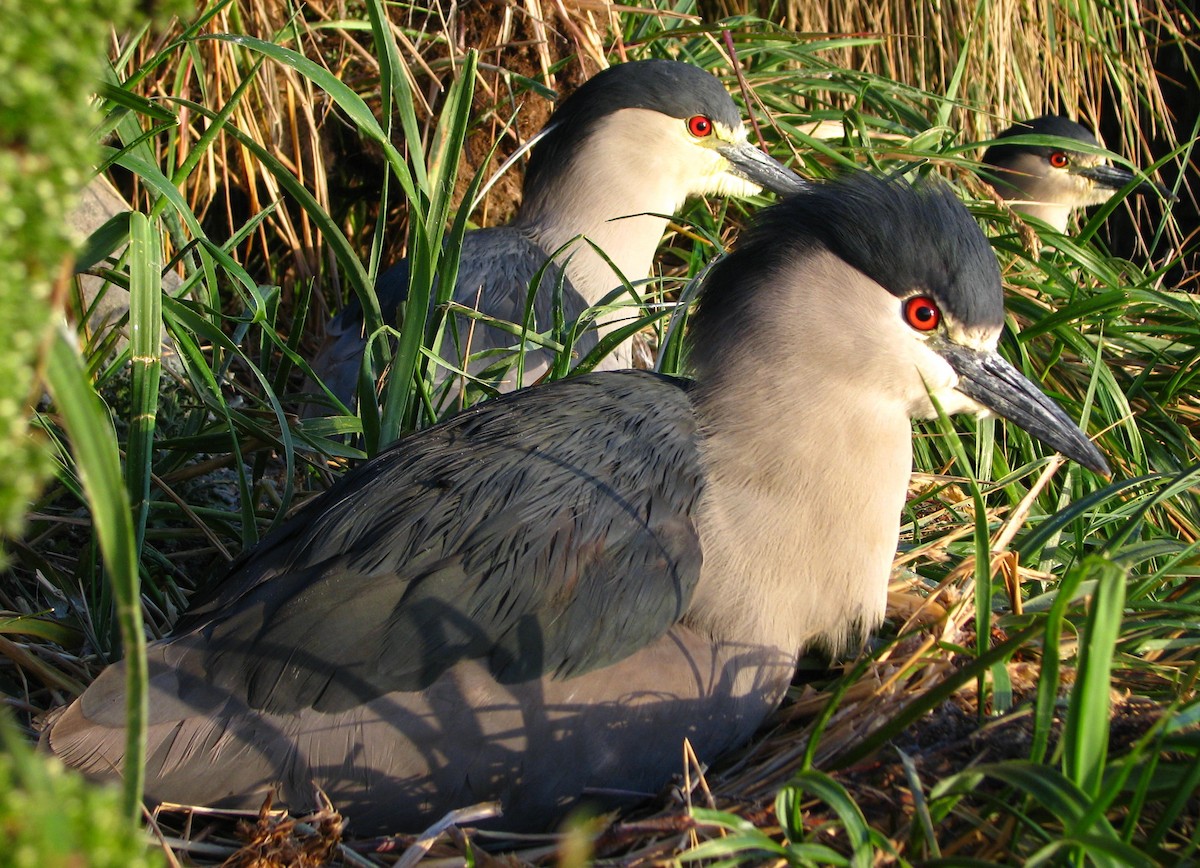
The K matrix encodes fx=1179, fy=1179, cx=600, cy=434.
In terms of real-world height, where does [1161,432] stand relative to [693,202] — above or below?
below

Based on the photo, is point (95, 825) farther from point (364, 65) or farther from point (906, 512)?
point (364, 65)

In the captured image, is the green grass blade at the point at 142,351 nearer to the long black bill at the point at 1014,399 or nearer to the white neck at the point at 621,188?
the long black bill at the point at 1014,399

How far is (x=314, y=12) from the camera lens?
4.68 metres

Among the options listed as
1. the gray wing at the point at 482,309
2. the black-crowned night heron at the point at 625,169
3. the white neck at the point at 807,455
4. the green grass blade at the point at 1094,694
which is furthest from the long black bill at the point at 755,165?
the green grass blade at the point at 1094,694

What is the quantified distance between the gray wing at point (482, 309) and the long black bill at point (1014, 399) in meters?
1.50

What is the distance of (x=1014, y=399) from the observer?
2.62m

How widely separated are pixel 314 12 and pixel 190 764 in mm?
3403

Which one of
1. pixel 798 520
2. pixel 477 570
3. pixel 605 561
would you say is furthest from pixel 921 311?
pixel 477 570

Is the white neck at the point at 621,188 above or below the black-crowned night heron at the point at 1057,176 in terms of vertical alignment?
above

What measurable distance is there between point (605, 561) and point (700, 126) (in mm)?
2777

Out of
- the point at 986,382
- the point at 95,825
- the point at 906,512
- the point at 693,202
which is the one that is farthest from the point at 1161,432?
the point at 95,825

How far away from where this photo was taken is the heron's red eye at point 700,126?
4.62m

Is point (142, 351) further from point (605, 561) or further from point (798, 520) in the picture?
point (798, 520)

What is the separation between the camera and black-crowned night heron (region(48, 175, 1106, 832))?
2.19m
